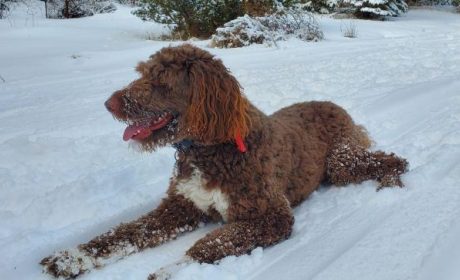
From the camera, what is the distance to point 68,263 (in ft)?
11.4

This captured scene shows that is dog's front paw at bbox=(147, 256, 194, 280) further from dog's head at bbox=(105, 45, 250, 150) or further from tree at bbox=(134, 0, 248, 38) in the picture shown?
tree at bbox=(134, 0, 248, 38)

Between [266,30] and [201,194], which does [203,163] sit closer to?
[201,194]

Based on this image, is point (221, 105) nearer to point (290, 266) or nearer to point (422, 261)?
point (290, 266)

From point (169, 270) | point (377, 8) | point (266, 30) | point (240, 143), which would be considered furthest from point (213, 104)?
point (377, 8)

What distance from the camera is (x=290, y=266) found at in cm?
341

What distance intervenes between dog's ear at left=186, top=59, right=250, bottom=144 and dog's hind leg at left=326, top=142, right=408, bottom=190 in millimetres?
1410

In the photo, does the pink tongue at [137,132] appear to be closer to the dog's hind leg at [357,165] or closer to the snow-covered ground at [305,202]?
the snow-covered ground at [305,202]

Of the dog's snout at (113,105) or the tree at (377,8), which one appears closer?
the dog's snout at (113,105)

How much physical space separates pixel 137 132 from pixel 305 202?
1671 mm

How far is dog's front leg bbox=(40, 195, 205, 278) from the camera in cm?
351

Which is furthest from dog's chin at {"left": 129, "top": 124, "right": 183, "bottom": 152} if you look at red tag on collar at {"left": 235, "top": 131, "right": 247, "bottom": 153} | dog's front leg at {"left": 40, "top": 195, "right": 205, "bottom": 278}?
dog's front leg at {"left": 40, "top": 195, "right": 205, "bottom": 278}

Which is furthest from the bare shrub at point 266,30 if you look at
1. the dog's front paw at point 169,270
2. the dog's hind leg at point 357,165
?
the dog's front paw at point 169,270

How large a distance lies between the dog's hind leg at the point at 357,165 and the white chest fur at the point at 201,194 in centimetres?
132

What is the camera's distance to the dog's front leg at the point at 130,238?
351 centimetres
